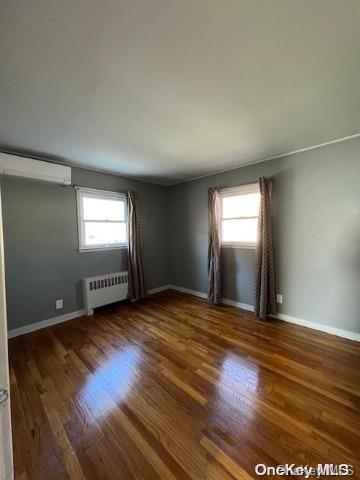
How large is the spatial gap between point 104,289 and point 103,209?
1386 millimetres

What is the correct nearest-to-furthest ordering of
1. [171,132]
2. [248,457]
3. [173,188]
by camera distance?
[248,457]
[171,132]
[173,188]

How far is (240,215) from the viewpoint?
3.38 metres

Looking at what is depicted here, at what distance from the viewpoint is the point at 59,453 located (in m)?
1.21

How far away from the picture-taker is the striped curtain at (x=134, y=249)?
12.3 ft

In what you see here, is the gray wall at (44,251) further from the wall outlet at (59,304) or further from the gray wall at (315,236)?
the gray wall at (315,236)

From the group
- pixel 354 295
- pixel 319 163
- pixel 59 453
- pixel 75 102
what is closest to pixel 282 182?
pixel 319 163

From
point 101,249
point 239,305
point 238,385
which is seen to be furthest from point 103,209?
point 238,385

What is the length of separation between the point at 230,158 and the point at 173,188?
1.72 m

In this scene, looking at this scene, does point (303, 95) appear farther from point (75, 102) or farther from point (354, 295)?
point (354, 295)

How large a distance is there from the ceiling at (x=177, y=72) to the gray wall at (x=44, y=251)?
2.26 ft

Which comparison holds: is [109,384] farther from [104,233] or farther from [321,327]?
[321,327]

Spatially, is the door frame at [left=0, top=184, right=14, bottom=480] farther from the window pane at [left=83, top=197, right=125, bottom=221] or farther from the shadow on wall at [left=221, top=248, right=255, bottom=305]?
the shadow on wall at [left=221, top=248, right=255, bottom=305]

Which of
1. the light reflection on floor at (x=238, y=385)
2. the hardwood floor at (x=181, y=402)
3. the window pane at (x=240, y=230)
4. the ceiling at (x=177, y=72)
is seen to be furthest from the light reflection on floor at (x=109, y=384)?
the ceiling at (x=177, y=72)

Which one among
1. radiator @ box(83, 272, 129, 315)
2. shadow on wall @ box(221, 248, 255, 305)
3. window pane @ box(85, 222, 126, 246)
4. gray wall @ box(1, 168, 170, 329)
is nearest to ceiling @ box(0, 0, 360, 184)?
gray wall @ box(1, 168, 170, 329)
